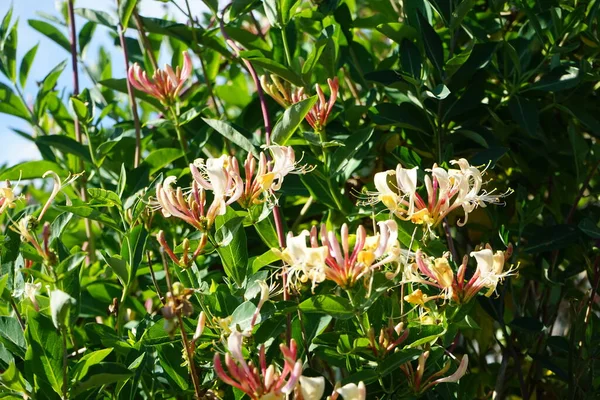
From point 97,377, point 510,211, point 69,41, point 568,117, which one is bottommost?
point 510,211

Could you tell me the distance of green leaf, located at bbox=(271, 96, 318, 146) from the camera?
3.56 feet

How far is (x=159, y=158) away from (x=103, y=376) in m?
0.56

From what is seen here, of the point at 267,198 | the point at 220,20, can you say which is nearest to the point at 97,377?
the point at 267,198

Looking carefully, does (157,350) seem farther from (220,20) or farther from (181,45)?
(181,45)

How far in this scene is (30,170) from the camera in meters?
1.46

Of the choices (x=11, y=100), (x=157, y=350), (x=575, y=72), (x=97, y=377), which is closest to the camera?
(x=97, y=377)

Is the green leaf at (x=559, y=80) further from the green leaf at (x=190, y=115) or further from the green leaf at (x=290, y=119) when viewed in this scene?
the green leaf at (x=190, y=115)

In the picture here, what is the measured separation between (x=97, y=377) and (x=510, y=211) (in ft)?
2.90

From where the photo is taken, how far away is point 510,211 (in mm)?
1502

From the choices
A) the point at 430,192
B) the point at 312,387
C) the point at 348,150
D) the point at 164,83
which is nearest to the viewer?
the point at 312,387

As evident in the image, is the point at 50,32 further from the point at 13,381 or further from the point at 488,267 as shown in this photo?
the point at 488,267

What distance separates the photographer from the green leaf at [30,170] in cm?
142

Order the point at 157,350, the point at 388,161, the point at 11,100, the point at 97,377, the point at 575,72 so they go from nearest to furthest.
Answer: the point at 97,377
the point at 157,350
the point at 575,72
the point at 388,161
the point at 11,100

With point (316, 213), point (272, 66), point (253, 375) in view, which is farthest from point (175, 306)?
point (316, 213)
